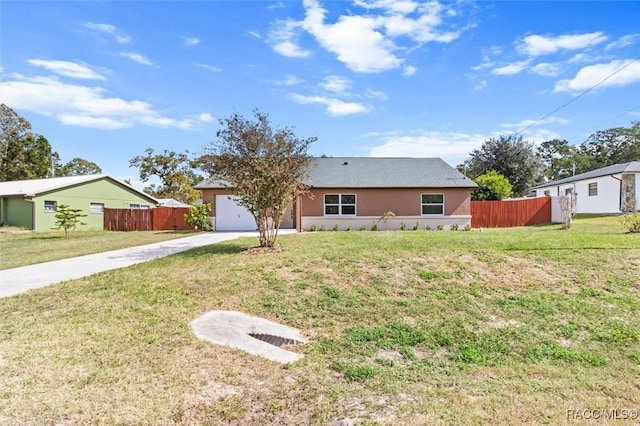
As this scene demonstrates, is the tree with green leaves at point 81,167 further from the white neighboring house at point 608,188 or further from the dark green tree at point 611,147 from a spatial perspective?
the dark green tree at point 611,147

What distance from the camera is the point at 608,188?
2447 cm

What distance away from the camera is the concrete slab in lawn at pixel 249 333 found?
479 cm

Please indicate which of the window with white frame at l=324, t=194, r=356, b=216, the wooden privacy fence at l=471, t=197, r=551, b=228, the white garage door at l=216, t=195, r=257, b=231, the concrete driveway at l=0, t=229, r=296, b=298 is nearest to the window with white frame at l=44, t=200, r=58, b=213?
the white garage door at l=216, t=195, r=257, b=231

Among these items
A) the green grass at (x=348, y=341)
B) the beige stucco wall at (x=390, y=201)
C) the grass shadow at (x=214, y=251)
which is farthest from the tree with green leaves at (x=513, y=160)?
the grass shadow at (x=214, y=251)

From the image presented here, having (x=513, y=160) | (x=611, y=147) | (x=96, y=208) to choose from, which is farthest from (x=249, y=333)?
(x=611, y=147)

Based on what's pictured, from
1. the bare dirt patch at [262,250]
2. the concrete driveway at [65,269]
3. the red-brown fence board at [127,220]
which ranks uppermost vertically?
the red-brown fence board at [127,220]

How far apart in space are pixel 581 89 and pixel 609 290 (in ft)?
35.4

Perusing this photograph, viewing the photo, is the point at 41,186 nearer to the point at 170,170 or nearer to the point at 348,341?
the point at 170,170

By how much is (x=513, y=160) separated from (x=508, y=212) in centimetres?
1453

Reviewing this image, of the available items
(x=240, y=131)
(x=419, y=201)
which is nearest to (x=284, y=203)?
(x=240, y=131)

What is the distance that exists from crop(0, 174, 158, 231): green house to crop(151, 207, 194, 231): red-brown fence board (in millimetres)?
6057

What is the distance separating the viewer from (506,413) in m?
3.41

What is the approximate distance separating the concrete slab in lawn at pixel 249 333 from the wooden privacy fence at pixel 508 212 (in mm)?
19127

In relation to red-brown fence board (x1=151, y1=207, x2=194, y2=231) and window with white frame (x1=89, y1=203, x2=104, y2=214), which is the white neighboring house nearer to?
red-brown fence board (x1=151, y1=207, x2=194, y2=231)
